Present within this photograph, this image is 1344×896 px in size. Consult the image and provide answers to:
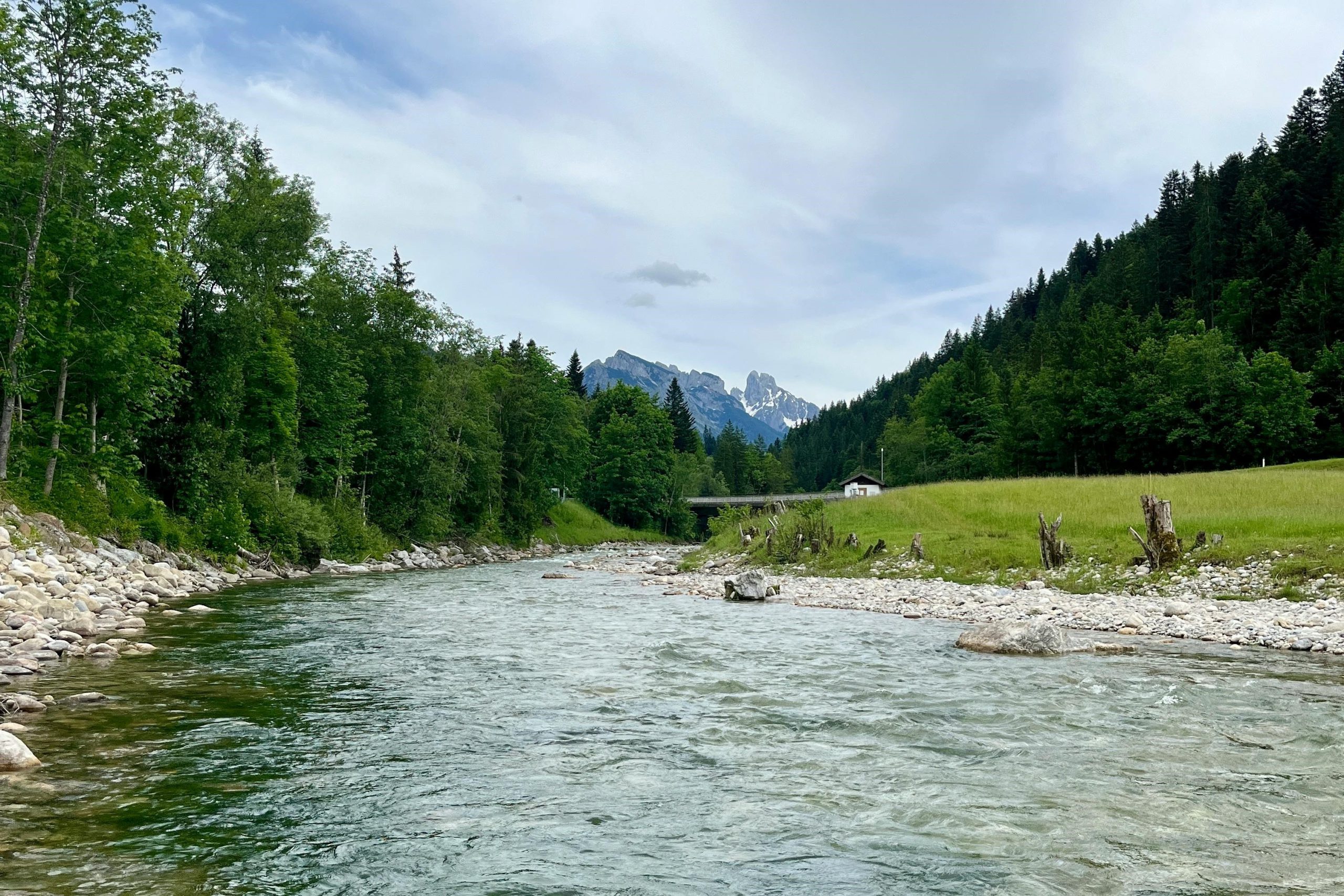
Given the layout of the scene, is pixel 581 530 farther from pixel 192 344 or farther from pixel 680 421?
pixel 680 421

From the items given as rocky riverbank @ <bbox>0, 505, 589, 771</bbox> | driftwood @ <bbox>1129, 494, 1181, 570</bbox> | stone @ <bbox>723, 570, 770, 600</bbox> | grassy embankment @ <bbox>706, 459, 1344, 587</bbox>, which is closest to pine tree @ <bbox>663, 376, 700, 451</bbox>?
grassy embankment @ <bbox>706, 459, 1344, 587</bbox>

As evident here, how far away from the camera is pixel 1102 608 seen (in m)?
19.0

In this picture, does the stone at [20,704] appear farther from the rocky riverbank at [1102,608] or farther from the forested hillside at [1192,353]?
the forested hillside at [1192,353]

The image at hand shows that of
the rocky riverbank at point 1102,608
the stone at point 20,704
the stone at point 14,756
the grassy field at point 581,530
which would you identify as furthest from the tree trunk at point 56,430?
the grassy field at point 581,530

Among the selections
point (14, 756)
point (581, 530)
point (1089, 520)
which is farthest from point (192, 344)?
point (581, 530)

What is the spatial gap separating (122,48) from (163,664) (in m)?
22.3

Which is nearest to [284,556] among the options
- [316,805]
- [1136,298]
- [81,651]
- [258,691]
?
[81,651]

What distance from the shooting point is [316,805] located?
6.49 metres

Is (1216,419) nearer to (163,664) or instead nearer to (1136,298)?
(1136,298)

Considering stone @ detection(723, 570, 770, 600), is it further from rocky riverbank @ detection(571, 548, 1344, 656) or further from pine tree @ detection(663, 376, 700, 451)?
pine tree @ detection(663, 376, 700, 451)

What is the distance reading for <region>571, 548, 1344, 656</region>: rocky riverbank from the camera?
1516cm

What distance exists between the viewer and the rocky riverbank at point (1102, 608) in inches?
597

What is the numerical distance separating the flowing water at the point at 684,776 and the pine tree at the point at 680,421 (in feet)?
413

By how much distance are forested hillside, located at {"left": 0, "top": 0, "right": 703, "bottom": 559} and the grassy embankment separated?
21307 millimetres
